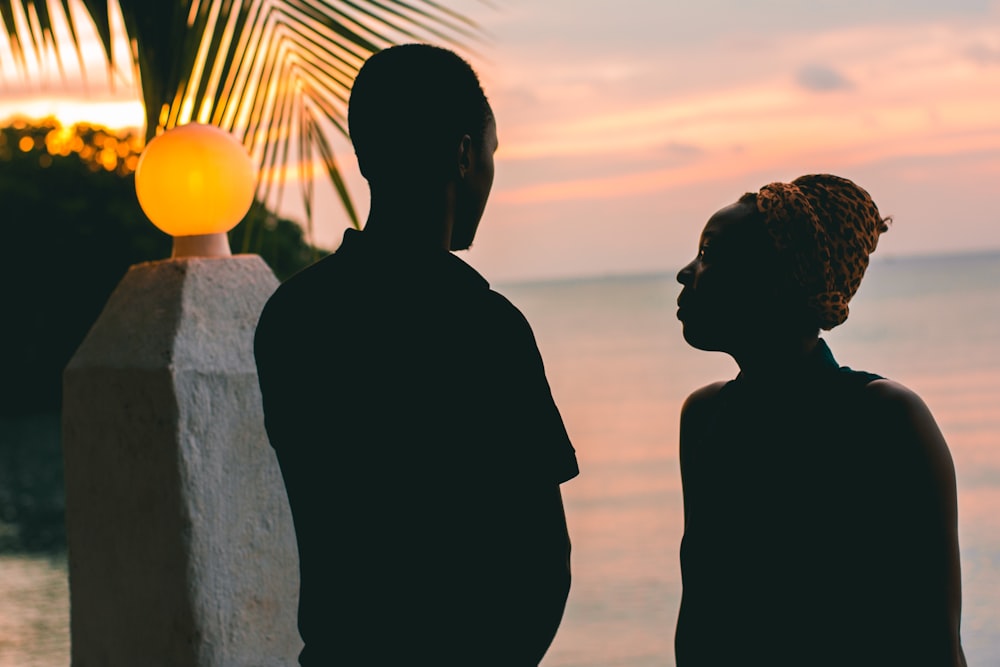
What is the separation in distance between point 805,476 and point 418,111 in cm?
85

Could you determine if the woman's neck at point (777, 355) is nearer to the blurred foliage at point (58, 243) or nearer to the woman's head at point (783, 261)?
the woman's head at point (783, 261)

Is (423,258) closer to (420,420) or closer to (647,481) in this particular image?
(420,420)

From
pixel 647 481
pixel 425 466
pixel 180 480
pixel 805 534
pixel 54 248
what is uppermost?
pixel 425 466

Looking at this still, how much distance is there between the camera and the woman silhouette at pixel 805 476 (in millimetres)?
1950

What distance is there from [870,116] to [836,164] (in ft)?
14.3

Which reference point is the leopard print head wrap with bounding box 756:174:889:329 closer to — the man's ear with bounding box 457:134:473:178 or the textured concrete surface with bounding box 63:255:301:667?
the man's ear with bounding box 457:134:473:178

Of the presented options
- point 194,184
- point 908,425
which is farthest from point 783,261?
point 194,184

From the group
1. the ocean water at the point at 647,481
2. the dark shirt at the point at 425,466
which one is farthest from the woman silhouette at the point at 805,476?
the ocean water at the point at 647,481

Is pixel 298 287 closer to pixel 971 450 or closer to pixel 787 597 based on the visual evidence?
pixel 787 597

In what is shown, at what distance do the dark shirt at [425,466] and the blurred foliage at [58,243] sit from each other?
3645 cm

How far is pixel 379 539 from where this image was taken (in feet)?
6.28

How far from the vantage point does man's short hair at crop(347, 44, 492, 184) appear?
1926 mm

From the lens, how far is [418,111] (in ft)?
6.32

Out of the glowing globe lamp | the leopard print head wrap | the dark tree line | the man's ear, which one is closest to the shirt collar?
the man's ear
